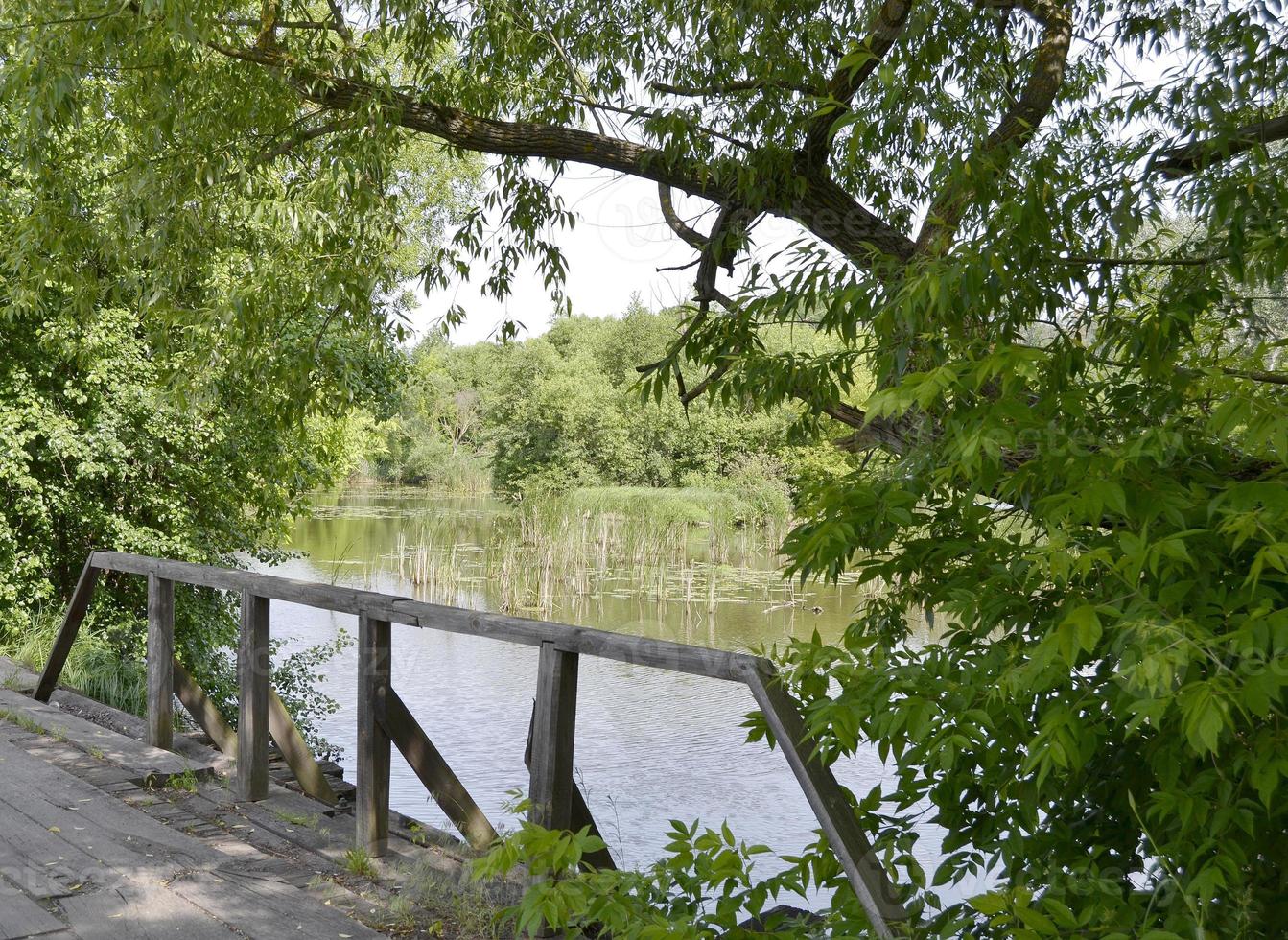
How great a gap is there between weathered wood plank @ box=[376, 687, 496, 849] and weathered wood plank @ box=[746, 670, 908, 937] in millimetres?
1460

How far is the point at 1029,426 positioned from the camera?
87.2 inches

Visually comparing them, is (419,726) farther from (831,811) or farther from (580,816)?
(831,811)

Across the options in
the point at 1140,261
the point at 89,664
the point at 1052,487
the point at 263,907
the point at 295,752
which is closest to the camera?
the point at 1052,487

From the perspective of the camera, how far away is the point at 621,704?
10477 mm

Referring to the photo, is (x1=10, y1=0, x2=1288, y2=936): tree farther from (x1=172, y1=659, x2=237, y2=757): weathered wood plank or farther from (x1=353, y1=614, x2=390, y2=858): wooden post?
(x1=172, y1=659, x2=237, y2=757): weathered wood plank

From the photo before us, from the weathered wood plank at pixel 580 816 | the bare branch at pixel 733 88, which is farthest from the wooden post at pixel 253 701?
the bare branch at pixel 733 88

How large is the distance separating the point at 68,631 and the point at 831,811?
443cm

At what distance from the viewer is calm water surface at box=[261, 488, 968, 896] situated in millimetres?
7461

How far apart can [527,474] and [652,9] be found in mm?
29859

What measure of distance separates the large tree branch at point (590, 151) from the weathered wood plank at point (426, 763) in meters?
2.46

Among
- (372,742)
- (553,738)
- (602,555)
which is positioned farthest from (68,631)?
(602,555)

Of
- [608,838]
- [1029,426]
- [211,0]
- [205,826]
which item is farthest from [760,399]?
[608,838]

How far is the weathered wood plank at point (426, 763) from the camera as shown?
A: 350 centimetres

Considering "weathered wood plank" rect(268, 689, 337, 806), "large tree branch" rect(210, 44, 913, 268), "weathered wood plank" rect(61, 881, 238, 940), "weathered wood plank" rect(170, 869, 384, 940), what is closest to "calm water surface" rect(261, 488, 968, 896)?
"weathered wood plank" rect(268, 689, 337, 806)
